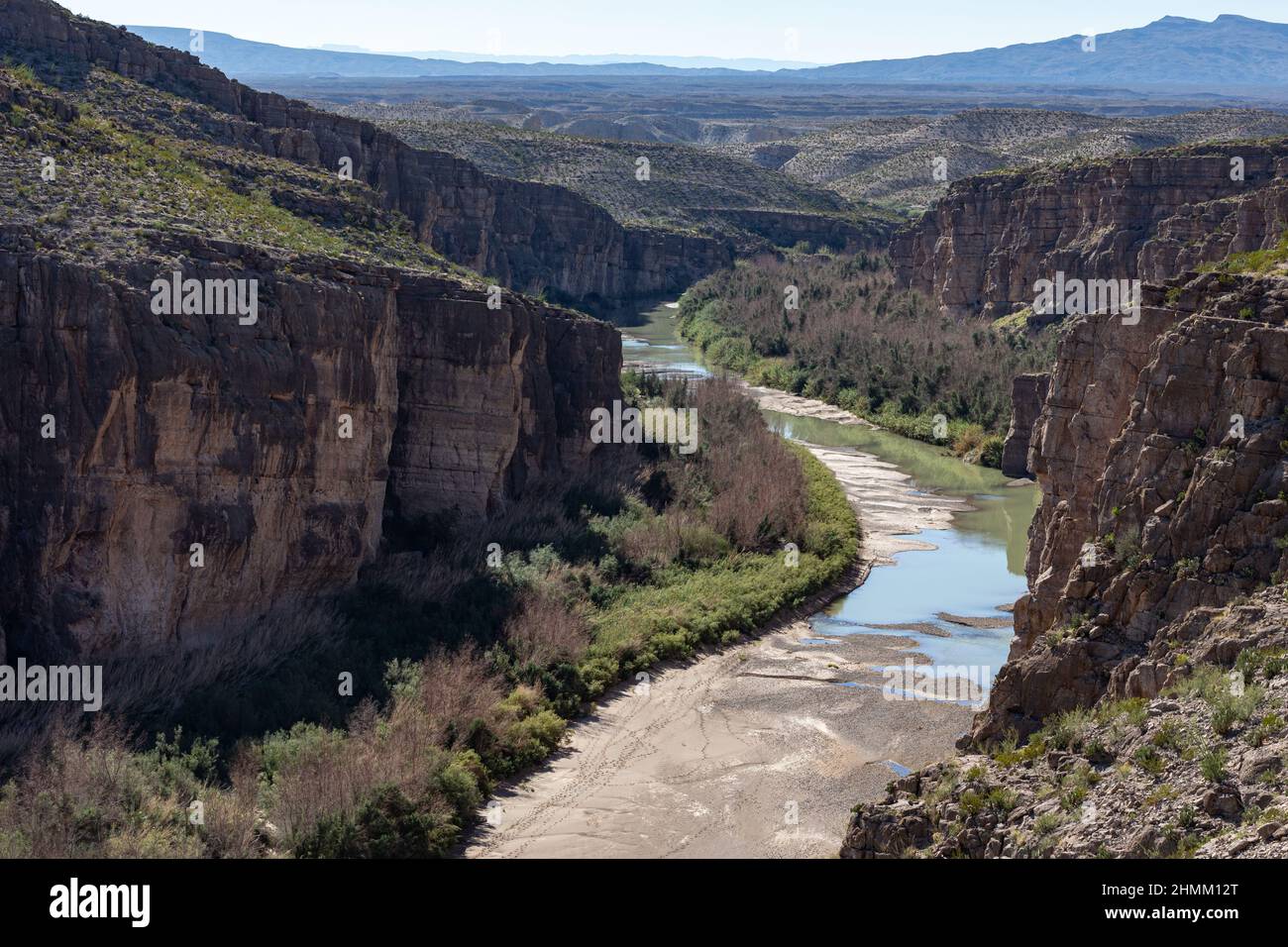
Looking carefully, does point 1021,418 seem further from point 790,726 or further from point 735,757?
point 735,757

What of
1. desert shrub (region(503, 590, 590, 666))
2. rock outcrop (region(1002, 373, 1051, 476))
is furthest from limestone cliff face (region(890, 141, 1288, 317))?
desert shrub (region(503, 590, 590, 666))

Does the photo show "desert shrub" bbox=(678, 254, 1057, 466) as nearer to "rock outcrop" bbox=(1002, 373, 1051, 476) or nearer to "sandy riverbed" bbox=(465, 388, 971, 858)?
"rock outcrop" bbox=(1002, 373, 1051, 476)

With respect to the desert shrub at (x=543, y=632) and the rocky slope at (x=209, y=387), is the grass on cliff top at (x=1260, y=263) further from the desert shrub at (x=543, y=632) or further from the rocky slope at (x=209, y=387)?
the rocky slope at (x=209, y=387)

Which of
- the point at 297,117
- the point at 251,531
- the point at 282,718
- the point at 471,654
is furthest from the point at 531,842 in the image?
the point at 297,117

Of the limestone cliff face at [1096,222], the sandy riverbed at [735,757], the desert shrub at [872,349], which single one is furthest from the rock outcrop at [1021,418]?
the sandy riverbed at [735,757]

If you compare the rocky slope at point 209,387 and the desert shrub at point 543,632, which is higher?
the rocky slope at point 209,387
